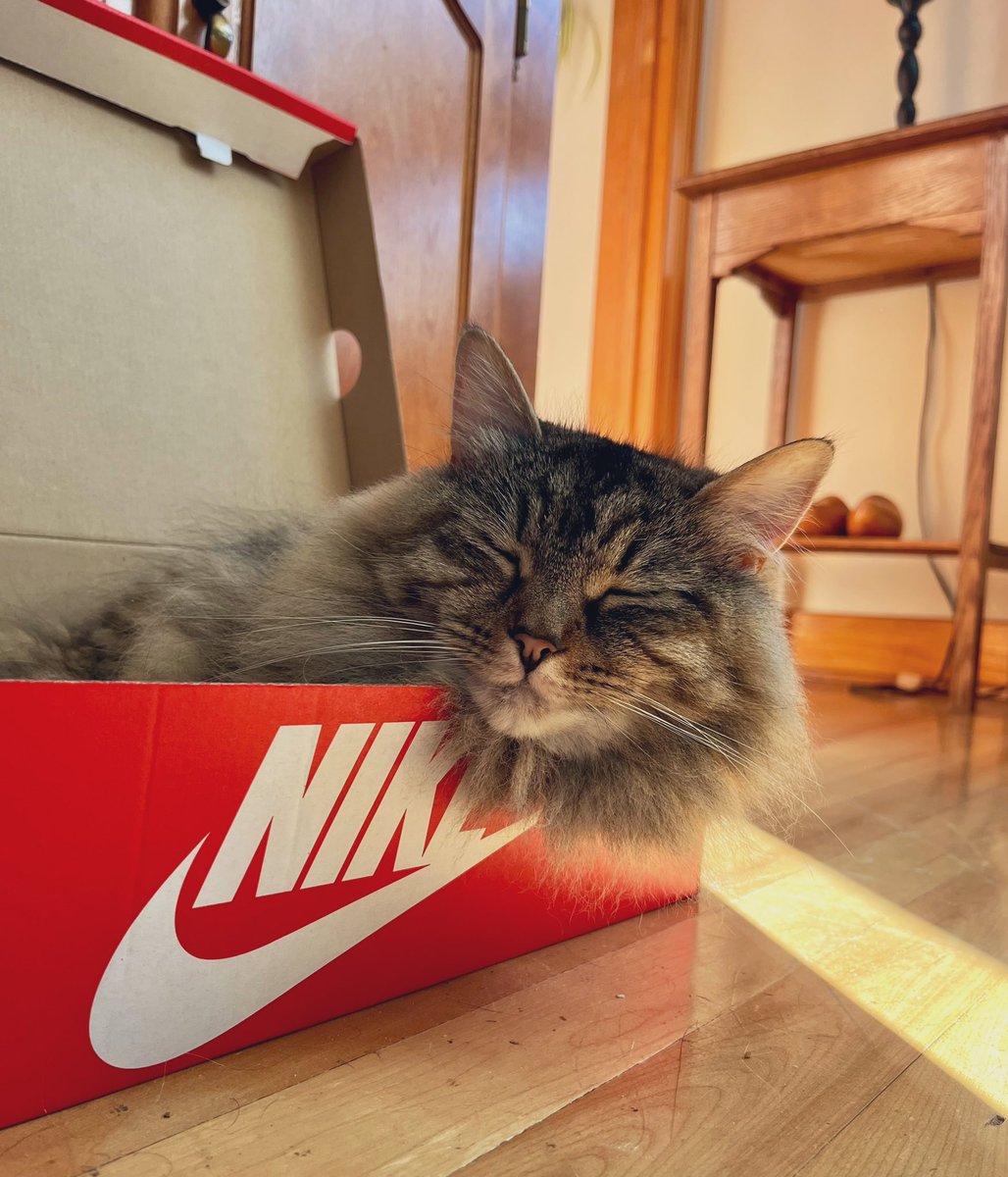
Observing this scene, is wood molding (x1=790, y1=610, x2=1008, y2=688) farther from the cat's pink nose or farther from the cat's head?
the cat's pink nose

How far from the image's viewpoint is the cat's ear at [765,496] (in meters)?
0.94

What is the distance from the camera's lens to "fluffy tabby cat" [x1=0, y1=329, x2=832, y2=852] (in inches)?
33.5

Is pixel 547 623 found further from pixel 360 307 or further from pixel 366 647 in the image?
pixel 360 307

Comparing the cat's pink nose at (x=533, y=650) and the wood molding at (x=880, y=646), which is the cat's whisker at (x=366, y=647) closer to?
the cat's pink nose at (x=533, y=650)

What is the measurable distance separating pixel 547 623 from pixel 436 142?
1.55 metres

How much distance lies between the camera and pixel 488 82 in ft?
7.01

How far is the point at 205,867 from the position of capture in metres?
0.66

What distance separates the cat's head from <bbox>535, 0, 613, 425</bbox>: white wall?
3156mm

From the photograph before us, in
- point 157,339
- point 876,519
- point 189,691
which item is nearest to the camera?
point 189,691

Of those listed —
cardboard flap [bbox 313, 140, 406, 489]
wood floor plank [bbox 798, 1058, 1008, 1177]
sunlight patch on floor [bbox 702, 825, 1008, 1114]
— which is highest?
cardboard flap [bbox 313, 140, 406, 489]

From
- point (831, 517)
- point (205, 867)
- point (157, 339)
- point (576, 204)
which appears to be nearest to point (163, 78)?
point (157, 339)

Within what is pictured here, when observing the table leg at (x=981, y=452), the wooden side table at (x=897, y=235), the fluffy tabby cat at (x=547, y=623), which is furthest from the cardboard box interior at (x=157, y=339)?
the table leg at (x=981, y=452)

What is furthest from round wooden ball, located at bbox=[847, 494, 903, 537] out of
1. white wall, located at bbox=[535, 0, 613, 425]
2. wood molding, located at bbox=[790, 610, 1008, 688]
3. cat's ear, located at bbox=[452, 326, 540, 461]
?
cat's ear, located at bbox=[452, 326, 540, 461]

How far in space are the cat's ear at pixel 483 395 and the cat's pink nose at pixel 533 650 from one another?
1.03ft
